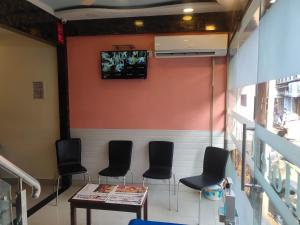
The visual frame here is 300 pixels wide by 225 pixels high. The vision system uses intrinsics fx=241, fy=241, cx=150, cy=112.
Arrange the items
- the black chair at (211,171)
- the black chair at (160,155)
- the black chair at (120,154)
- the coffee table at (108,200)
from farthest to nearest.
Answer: the black chair at (120,154) → the black chair at (160,155) → the black chair at (211,171) → the coffee table at (108,200)

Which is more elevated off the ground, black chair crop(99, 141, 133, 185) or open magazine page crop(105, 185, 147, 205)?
black chair crop(99, 141, 133, 185)

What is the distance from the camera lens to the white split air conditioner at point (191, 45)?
3.57 metres

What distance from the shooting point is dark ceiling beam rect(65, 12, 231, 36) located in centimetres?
367

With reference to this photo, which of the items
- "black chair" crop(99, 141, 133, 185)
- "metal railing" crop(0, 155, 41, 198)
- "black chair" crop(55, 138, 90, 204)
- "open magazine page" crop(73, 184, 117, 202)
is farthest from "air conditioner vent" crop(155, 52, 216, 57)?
"metal railing" crop(0, 155, 41, 198)

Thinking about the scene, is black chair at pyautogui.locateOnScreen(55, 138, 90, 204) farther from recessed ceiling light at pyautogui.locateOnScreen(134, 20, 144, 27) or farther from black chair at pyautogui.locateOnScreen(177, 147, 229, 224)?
recessed ceiling light at pyautogui.locateOnScreen(134, 20, 144, 27)

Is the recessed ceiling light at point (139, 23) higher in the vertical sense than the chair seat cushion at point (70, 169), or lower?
higher

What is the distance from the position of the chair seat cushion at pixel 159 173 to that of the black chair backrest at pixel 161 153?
0.12 m

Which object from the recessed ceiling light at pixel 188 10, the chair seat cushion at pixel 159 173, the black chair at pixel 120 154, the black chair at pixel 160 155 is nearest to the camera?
the chair seat cushion at pixel 159 173

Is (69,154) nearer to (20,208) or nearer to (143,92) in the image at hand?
(143,92)

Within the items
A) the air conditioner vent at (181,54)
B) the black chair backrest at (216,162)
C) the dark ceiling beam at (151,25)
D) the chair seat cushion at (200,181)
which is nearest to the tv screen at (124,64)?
the air conditioner vent at (181,54)

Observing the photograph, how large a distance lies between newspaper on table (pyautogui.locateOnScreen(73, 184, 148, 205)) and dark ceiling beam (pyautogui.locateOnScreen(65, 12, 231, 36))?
8.00ft

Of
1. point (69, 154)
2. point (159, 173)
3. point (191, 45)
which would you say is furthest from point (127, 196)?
point (191, 45)

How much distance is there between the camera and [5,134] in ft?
14.3

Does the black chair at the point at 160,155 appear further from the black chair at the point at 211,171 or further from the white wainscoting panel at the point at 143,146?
the black chair at the point at 211,171
